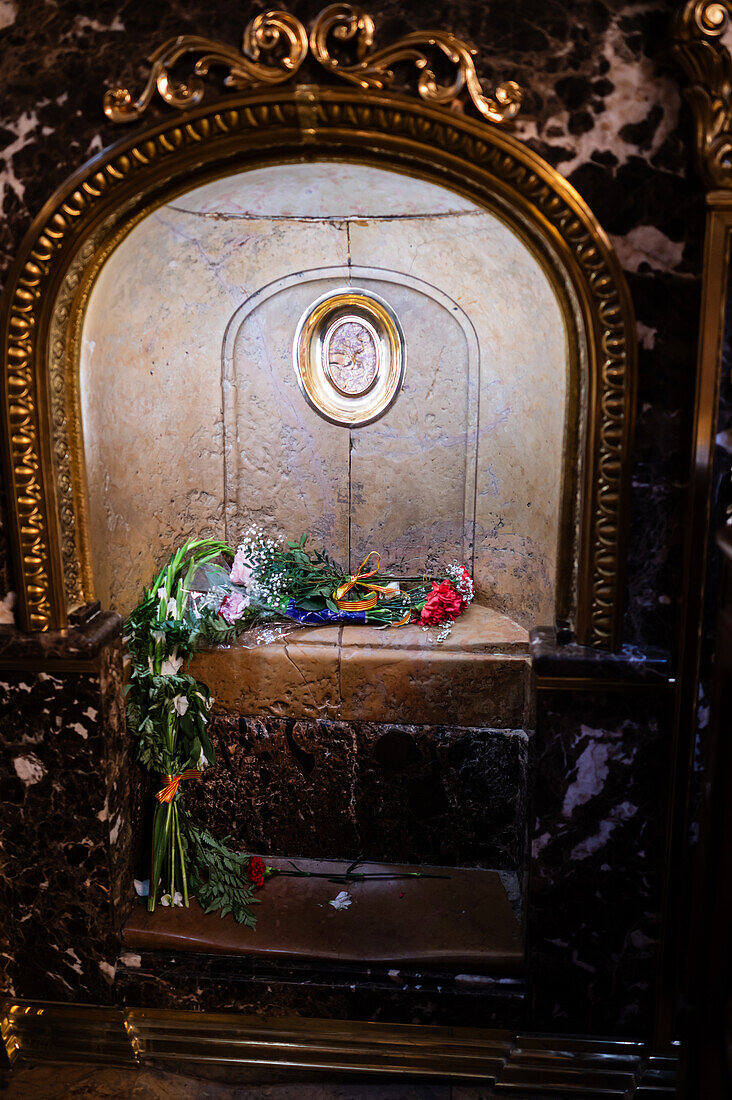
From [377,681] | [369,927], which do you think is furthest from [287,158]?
[369,927]

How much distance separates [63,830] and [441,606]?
1885mm

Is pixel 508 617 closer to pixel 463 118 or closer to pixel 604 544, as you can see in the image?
pixel 604 544

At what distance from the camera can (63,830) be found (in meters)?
3.03

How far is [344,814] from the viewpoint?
364 cm

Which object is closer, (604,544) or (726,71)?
(726,71)

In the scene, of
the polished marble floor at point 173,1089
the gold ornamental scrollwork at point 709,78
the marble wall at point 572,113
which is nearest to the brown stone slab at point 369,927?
the polished marble floor at point 173,1089

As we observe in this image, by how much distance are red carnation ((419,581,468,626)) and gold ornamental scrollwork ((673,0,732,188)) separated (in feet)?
6.98

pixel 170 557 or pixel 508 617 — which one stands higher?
pixel 170 557

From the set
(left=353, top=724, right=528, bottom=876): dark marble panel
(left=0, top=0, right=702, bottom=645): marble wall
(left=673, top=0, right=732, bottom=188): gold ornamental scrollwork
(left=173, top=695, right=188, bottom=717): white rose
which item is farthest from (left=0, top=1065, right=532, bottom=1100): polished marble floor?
(left=673, top=0, right=732, bottom=188): gold ornamental scrollwork

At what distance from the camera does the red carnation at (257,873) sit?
139 inches

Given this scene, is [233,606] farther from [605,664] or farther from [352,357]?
[605,664]

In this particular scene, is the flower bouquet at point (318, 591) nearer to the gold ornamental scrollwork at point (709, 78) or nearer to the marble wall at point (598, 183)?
the marble wall at point (598, 183)

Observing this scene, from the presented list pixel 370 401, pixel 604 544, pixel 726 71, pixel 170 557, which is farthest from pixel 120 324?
pixel 726 71

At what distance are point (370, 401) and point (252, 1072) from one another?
3031 millimetres
